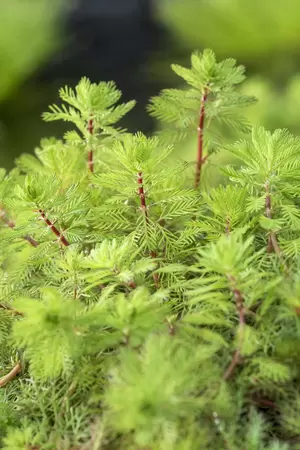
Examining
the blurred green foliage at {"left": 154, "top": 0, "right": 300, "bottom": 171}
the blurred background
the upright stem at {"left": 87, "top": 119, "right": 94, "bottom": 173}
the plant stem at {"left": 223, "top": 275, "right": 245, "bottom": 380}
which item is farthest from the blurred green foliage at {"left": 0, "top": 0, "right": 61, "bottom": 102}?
the plant stem at {"left": 223, "top": 275, "right": 245, "bottom": 380}

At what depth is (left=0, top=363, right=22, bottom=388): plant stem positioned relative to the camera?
1.32 feet

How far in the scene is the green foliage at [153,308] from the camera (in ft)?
1.01

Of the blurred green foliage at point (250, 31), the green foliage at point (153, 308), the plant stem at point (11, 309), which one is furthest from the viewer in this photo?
the blurred green foliage at point (250, 31)

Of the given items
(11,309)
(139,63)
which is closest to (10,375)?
(11,309)

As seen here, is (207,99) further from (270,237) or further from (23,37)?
(23,37)

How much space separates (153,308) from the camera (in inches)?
13.5

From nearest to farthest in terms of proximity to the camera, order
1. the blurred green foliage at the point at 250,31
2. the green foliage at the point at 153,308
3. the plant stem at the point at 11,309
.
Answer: the green foliage at the point at 153,308, the plant stem at the point at 11,309, the blurred green foliage at the point at 250,31

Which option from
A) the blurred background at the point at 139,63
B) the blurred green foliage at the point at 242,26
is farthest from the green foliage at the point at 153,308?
the blurred green foliage at the point at 242,26

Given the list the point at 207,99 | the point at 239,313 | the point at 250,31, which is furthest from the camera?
the point at 250,31

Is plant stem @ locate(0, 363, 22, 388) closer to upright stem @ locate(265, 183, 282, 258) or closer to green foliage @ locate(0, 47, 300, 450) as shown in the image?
green foliage @ locate(0, 47, 300, 450)

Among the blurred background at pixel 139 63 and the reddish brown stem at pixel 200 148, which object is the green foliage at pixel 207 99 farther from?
the blurred background at pixel 139 63

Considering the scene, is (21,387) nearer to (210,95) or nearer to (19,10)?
(210,95)

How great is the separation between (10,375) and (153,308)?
0.40 ft

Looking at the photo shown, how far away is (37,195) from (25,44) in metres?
1.46
